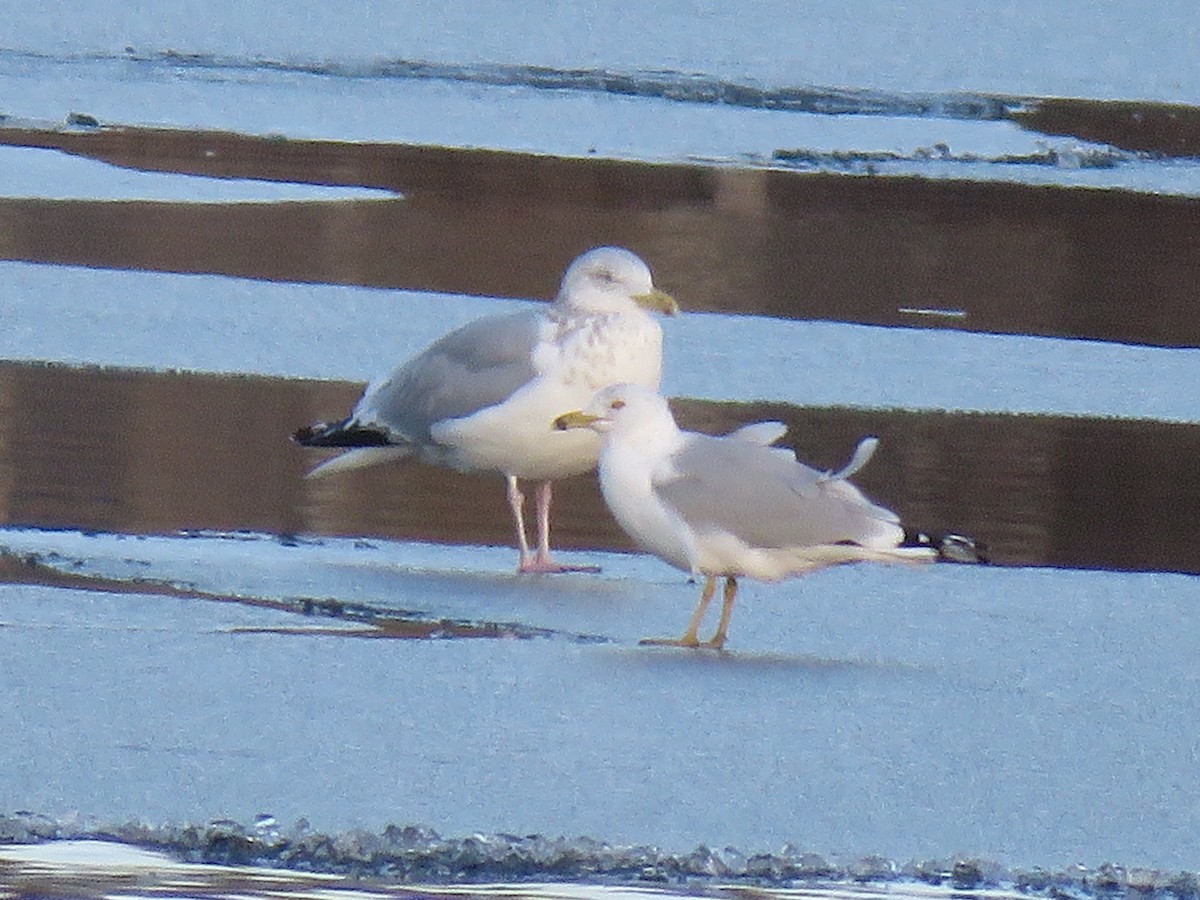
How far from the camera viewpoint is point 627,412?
19.0 feet

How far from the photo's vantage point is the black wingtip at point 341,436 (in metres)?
6.95

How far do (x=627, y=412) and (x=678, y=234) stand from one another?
256 inches

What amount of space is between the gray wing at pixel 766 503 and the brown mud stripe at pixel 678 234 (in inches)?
180

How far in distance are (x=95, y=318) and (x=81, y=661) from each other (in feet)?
14.5

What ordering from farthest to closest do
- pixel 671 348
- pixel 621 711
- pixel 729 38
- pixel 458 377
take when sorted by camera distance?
pixel 729 38, pixel 671 348, pixel 458 377, pixel 621 711

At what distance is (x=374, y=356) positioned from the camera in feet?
29.8

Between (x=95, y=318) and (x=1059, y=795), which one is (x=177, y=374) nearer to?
(x=95, y=318)

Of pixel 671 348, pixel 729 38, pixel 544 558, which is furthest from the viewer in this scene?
pixel 729 38

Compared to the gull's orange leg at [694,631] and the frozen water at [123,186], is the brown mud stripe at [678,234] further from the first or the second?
the gull's orange leg at [694,631]

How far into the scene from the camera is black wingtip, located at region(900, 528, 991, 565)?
18.1 ft

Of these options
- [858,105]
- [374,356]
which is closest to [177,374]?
[374,356]

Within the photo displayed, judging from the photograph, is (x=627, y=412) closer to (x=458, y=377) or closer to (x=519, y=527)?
(x=519, y=527)

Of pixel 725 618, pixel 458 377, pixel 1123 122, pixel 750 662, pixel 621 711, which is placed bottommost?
pixel 621 711

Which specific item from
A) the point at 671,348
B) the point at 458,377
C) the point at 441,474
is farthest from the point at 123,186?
the point at 458,377
